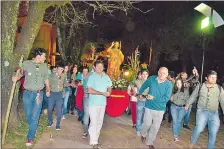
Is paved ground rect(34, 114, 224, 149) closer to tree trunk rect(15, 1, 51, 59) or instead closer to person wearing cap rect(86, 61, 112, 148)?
person wearing cap rect(86, 61, 112, 148)

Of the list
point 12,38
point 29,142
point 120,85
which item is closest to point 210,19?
point 120,85

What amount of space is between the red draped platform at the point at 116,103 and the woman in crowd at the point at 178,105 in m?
2.57

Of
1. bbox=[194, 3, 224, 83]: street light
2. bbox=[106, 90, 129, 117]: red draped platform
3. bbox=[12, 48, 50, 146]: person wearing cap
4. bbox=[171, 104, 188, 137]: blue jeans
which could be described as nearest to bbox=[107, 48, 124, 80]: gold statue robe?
bbox=[106, 90, 129, 117]: red draped platform

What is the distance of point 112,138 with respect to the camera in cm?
A: 854

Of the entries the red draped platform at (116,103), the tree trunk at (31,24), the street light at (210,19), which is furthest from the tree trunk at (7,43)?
the street light at (210,19)

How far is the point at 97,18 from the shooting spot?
94.9ft

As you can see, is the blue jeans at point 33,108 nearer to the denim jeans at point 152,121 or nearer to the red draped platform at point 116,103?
the denim jeans at point 152,121

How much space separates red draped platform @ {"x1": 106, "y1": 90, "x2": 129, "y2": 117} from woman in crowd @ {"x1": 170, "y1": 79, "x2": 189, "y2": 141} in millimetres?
2570

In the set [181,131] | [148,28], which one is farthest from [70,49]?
[181,131]

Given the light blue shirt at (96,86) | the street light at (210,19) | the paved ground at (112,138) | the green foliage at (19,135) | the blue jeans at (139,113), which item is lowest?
the paved ground at (112,138)

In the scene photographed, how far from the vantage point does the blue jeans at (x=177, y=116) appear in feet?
29.0

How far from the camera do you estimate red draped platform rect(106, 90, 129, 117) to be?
1136 centimetres

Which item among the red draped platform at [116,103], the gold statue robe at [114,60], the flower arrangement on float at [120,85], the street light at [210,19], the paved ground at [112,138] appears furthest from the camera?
the gold statue robe at [114,60]

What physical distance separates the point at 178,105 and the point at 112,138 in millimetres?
1938
